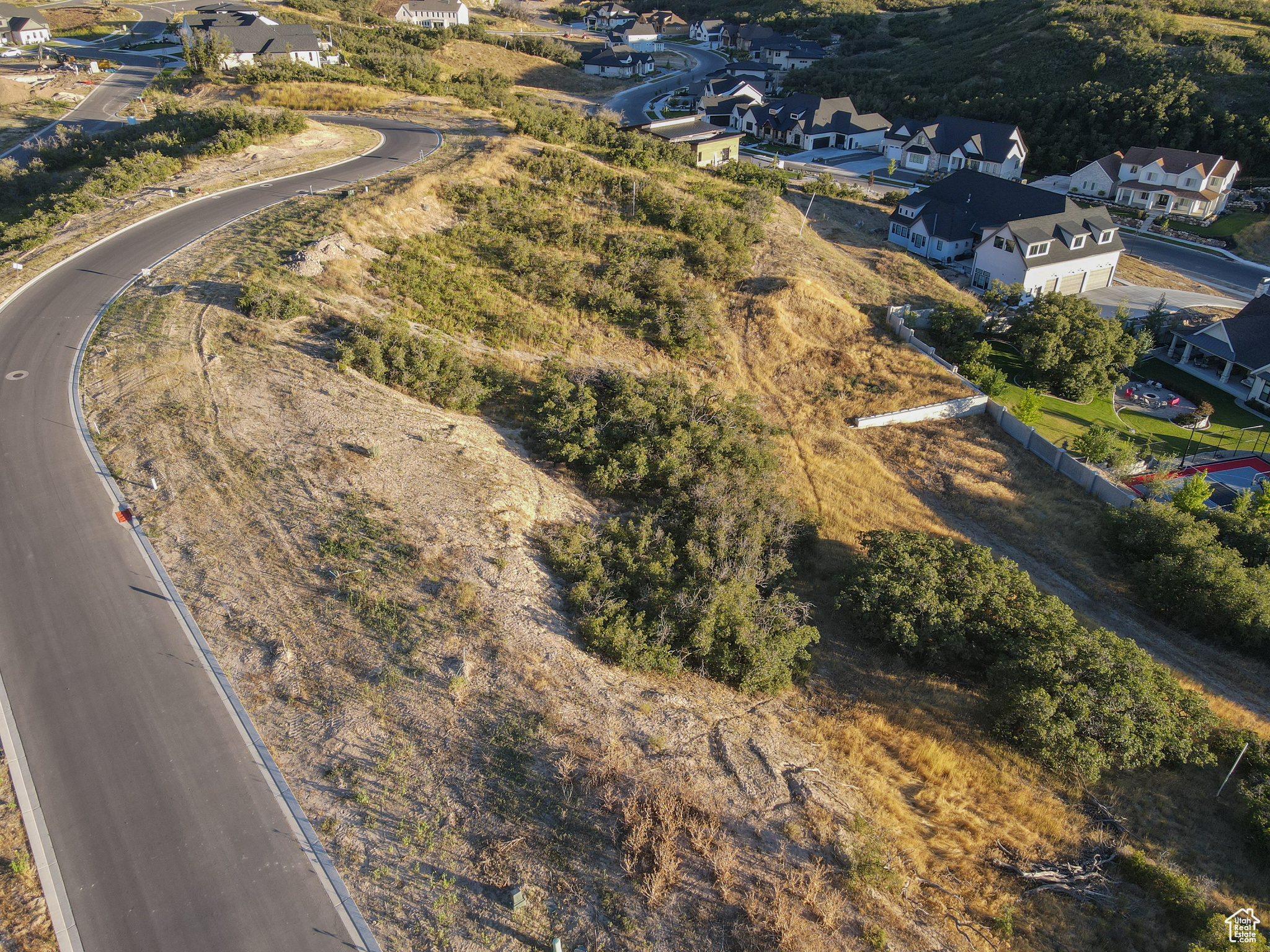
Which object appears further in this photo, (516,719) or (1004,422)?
(1004,422)

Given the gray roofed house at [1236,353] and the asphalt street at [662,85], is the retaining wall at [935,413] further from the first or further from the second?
the asphalt street at [662,85]

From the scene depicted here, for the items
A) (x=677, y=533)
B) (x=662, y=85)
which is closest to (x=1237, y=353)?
(x=677, y=533)

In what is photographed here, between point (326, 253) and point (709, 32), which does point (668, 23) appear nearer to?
point (709, 32)

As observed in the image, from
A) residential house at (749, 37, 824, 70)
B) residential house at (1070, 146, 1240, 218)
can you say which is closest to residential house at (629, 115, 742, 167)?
residential house at (1070, 146, 1240, 218)

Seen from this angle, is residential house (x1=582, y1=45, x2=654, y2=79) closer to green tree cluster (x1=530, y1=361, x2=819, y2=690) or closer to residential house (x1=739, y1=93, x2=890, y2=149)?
residential house (x1=739, y1=93, x2=890, y2=149)

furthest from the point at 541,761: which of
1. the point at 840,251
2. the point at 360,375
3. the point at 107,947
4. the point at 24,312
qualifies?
the point at 840,251

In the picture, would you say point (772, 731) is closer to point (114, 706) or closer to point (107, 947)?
point (107, 947)
